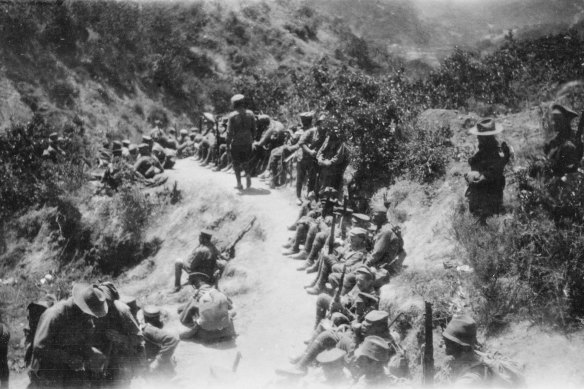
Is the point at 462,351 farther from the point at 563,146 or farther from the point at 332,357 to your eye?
the point at 563,146

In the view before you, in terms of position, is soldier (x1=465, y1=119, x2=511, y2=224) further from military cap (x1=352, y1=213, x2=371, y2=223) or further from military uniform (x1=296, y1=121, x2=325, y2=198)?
military uniform (x1=296, y1=121, x2=325, y2=198)

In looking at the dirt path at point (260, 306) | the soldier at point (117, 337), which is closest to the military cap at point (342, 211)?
the dirt path at point (260, 306)

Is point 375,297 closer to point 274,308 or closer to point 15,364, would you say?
point 274,308

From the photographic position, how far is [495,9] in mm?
30312

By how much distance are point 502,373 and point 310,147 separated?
7353 millimetres

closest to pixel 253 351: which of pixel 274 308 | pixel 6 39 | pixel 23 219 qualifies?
pixel 274 308

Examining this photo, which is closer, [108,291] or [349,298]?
[108,291]

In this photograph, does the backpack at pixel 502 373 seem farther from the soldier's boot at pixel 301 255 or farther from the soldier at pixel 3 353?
the soldier at pixel 3 353

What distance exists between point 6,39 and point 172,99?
8.34 meters

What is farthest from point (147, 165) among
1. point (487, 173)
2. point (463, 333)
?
point (463, 333)

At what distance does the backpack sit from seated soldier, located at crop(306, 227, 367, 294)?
3035 mm

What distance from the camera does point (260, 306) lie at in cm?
831

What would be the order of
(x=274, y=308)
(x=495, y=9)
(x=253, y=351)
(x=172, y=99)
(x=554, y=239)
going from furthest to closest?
(x=495, y=9)
(x=172, y=99)
(x=274, y=308)
(x=253, y=351)
(x=554, y=239)

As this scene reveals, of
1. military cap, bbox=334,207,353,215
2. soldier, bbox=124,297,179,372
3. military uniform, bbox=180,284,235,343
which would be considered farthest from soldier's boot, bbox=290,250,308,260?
soldier, bbox=124,297,179,372
